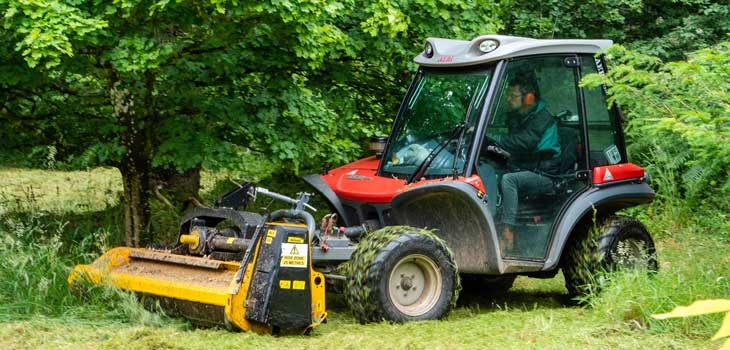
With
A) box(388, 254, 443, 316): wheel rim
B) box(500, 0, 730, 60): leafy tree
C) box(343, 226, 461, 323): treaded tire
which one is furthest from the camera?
box(500, 0, 730, 60): leafy tree

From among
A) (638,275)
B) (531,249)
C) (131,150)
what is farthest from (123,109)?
(638,275)

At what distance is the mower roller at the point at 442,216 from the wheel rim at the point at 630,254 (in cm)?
1

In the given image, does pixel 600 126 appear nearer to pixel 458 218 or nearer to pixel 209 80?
pixel 458 218

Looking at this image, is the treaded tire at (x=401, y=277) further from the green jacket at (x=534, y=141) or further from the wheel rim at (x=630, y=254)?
the wheel rim at (x=630, y=254)

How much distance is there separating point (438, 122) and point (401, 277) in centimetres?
132

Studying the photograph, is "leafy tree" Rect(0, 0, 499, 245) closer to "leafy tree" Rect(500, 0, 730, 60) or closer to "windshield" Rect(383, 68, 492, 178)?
"windshield" Rect(383, 68, 492, 178)

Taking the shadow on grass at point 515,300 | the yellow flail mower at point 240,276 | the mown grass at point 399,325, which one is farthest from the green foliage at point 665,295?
the yellow flail mower at point 240,276

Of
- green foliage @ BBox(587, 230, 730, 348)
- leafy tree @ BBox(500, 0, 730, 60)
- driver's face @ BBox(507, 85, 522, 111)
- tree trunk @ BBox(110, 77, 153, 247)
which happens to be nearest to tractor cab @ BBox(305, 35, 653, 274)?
driver's face @ BBox(507, 85, 522, 111)

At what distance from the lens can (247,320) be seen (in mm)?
5516

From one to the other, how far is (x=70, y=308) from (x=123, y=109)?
2.35 metres

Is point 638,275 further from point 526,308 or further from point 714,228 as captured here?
point 714,228

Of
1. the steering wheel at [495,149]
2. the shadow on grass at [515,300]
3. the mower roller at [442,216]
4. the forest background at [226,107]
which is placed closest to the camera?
the mower roller at [442,216]

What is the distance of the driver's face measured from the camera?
264 inches

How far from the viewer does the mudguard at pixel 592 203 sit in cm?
681
